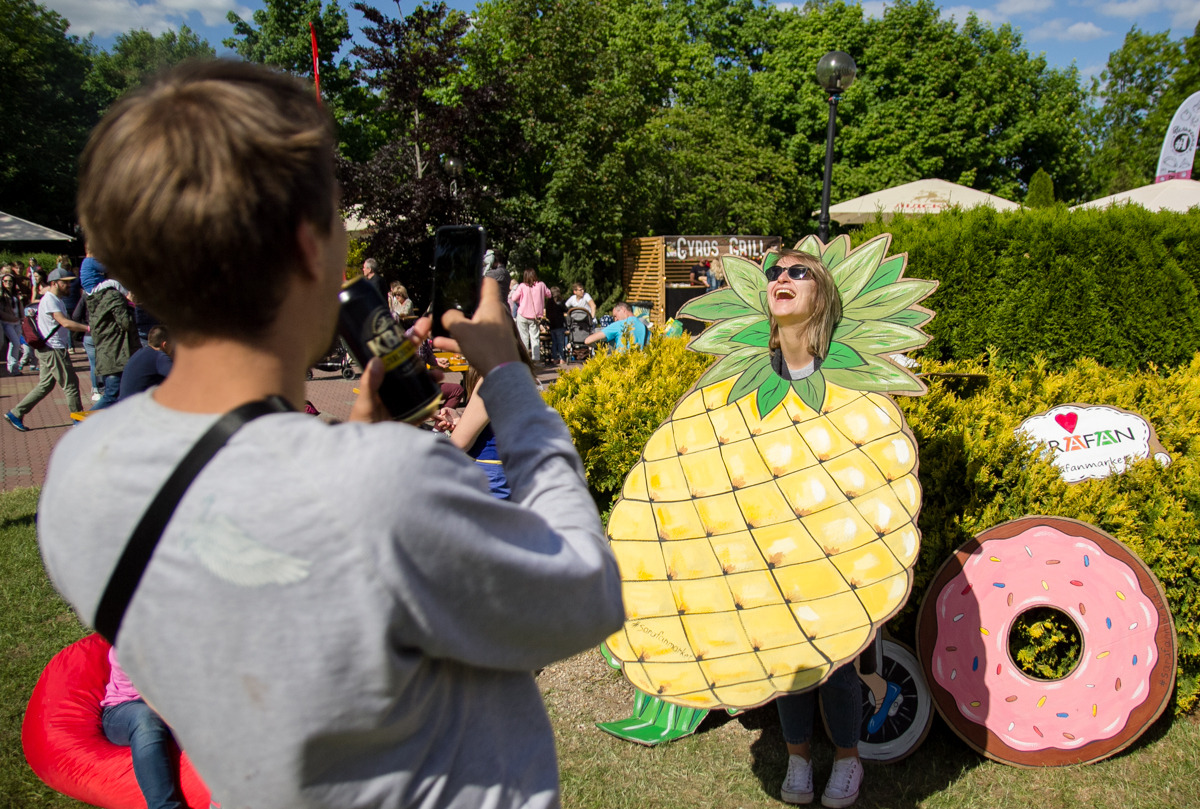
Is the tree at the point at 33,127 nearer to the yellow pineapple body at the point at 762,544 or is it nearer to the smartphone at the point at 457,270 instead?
Result: the yellow pineapple body at the point at 762,544

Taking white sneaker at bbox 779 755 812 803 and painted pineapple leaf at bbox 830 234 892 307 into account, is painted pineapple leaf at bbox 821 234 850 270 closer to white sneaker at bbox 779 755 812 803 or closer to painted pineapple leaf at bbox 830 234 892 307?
painted pineapple leaf at bbox 830 234 892 307

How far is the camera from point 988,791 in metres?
2.68

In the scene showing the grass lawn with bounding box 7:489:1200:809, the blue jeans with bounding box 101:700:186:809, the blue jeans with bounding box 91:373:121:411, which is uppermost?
the blue jeans with bounding box 91:373:121:411

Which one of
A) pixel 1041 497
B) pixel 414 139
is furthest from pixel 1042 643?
pixel 414 139

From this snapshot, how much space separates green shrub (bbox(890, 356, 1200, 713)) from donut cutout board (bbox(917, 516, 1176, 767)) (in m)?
0.20

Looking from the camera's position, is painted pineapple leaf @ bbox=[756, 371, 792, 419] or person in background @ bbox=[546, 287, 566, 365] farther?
person in background @ bbox=[546, 287, 566, 365]

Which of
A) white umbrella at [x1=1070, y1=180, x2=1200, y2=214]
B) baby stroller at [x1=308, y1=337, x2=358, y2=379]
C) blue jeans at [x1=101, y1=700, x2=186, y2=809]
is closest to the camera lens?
blue jeans at [x1=101, y1=700, x2=186, y2=809]

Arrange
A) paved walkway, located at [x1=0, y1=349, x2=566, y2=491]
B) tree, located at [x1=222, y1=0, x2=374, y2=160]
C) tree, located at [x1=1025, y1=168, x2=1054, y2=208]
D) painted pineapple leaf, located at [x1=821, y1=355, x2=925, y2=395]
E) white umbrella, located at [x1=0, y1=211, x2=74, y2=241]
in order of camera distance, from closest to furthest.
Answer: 1. painted pineapple leaf, located at [x1=821, y1=355, x2=925, y2=395]
2. paved walkway, located at [x1=0, y1=349, x2=566, y2=491]
3. tree, located at [x1=1025, y1=168, x2=1054, y2=208]
4. white umbrella, located at [x1=0, y1=211, x2=74, y2=241]
5. tree, located at [x1=222, y1=0, x2=374, y2=160]

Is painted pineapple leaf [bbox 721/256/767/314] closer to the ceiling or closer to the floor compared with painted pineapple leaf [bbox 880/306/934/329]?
closer to the ceiling

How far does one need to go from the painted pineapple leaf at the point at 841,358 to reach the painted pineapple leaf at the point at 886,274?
0.81 feet

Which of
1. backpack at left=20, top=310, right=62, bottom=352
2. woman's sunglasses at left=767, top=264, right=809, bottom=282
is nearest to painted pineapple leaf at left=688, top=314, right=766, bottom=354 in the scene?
woman's sunglasses at left=767, top=264, right=809, bottom=282

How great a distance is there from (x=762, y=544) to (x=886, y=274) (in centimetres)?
112

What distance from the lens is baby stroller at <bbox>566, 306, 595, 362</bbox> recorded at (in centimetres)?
1370

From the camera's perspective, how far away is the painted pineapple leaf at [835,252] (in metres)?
2.96
